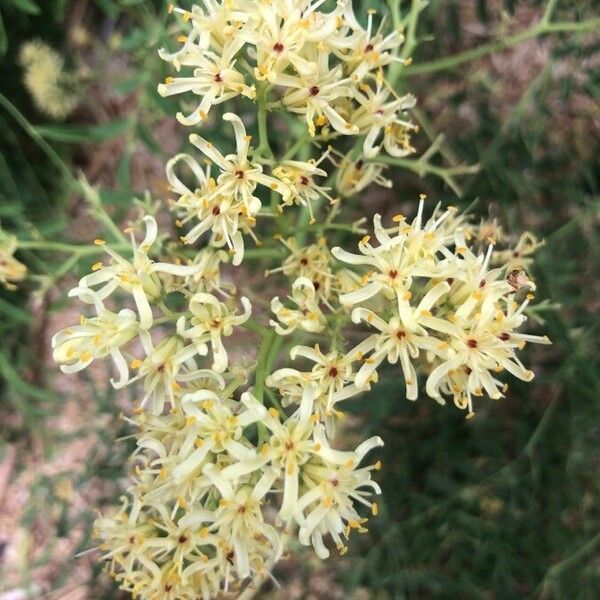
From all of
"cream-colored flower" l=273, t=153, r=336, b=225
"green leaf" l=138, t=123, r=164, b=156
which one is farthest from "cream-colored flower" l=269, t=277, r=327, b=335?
"green leaf" l=138, t=123, r=164, b=156

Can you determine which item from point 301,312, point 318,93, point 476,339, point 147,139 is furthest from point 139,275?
point 147,139

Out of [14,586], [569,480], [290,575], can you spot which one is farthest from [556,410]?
[14,586]

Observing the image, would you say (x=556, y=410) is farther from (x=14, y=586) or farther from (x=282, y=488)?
(x=14, y=586)

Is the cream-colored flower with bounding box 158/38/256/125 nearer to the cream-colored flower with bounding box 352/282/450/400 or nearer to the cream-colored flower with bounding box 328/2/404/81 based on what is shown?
the cream-colored flower with bounding box 328/2/404/81

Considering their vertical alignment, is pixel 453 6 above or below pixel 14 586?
above

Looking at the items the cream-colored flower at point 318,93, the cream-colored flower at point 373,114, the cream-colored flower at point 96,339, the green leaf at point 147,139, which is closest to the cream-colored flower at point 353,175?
the cream-colored flower at point 373,114

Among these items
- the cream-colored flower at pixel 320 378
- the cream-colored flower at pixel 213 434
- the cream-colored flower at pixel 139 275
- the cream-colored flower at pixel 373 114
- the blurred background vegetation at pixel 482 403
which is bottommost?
the blurred background vegetation at pixel 482 403

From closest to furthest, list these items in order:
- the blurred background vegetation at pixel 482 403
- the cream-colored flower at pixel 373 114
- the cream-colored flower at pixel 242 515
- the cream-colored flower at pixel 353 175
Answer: the cream-colored flower at pixel 242 515
the cream-colored flower at pixel 373 114
the cream-colored flower at pixel 353 175
the blurred background vegetation at pixel 482 403

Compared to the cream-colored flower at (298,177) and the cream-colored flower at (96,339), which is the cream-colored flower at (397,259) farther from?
the cream-colored flower at (96,339)
